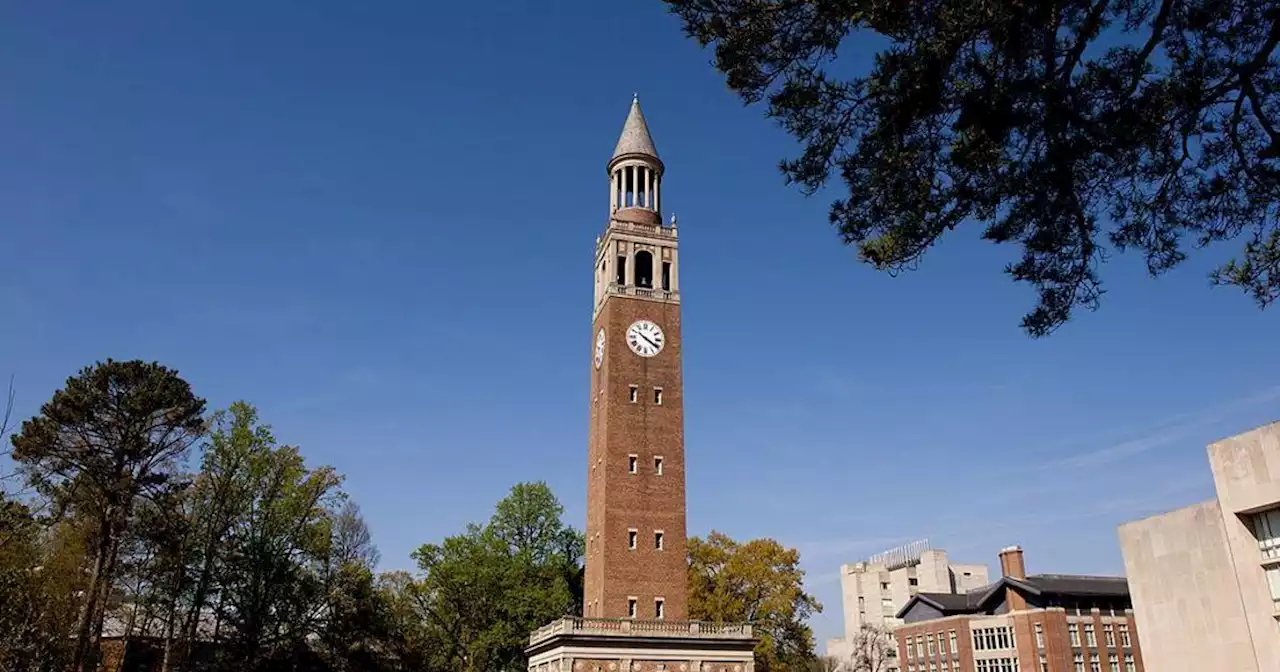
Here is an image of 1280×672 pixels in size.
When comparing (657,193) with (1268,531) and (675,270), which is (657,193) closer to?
(675,270)

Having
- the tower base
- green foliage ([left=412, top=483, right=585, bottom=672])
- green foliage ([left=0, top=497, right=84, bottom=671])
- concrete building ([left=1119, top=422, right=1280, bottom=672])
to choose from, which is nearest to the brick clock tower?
the tower base

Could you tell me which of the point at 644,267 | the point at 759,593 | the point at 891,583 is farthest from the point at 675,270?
the point at 891,583

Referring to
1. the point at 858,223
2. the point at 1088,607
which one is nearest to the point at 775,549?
the point at 1088,607

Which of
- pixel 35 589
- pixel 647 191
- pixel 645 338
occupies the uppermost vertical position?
pixel 647 191

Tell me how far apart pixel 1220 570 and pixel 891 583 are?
72.8 metres

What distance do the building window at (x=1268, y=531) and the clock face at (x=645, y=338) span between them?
26.0 m

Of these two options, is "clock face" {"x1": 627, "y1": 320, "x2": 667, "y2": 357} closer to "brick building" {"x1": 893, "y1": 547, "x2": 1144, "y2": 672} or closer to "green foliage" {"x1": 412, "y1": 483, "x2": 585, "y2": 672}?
"green foliage" {"x1": 412, "y1": 483, "x2": 585, "y2": 672}

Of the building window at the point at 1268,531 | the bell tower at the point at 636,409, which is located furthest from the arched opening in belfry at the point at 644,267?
the building window at the point at 1268,531

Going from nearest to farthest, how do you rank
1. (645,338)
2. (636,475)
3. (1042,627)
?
(636,475) → (645,338) → (1042,627)

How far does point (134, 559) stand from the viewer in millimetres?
Result: 37031

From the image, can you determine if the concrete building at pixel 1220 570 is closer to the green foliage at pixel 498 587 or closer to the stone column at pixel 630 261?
the stone column at pixel 630 261

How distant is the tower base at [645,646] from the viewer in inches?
1451

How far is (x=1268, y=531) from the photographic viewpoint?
2364cm

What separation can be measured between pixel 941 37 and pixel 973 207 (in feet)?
8.37
